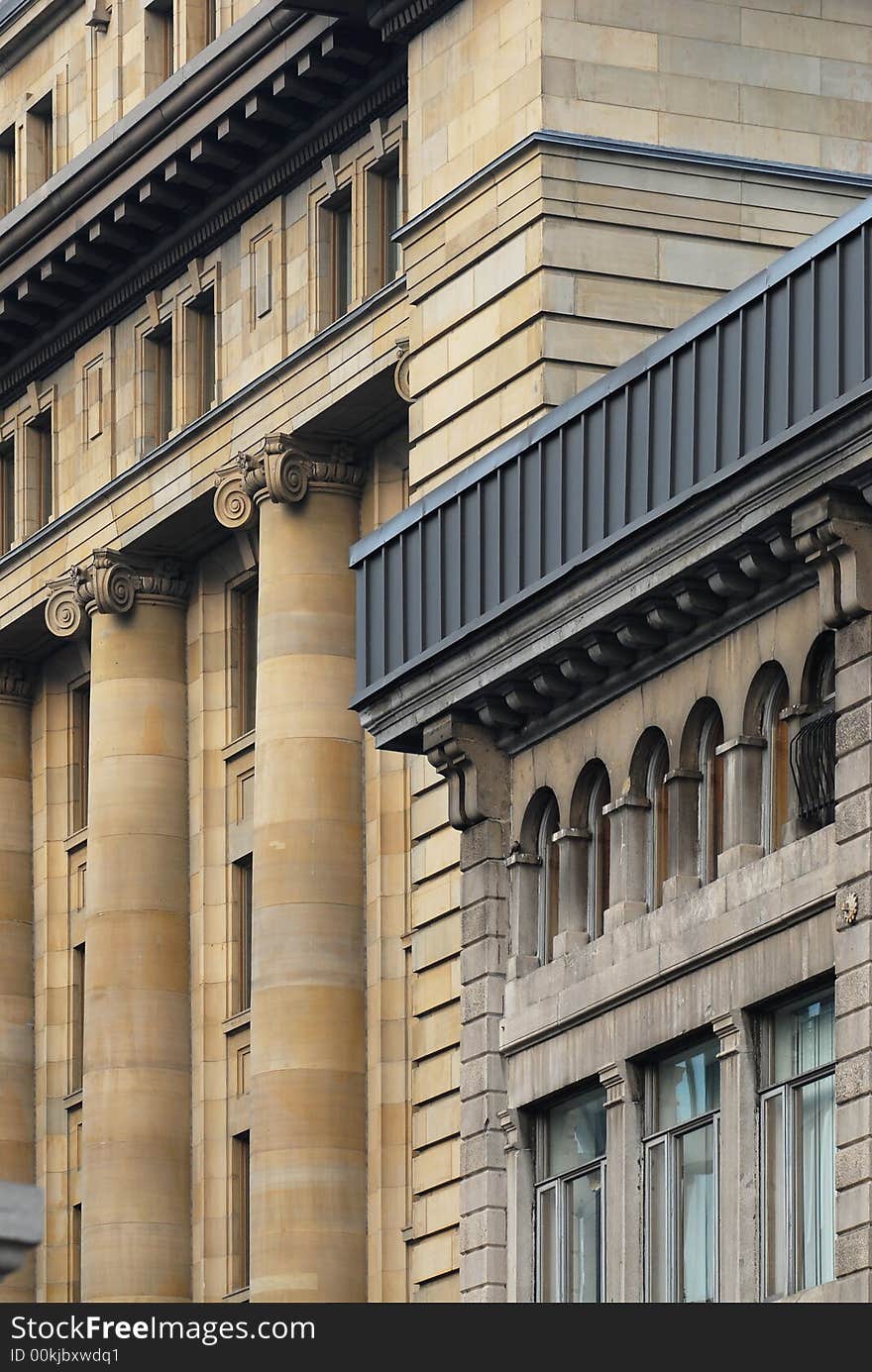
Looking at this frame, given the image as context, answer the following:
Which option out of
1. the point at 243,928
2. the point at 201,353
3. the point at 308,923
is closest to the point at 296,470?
the point at 201,353

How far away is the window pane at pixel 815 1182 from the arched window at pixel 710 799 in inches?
124

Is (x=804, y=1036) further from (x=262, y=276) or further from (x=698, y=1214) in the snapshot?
(x=262, y=276)

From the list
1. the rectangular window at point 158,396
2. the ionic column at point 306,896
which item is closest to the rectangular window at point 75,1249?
the ionic column at point 306,896

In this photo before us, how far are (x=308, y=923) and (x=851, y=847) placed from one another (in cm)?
2446

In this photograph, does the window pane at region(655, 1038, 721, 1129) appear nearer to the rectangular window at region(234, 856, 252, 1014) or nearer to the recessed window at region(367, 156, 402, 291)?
the recessed window at region(367, 156, 402, 291)

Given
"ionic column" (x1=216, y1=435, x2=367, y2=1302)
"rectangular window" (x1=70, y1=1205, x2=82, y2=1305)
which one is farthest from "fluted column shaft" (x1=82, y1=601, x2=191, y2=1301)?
"ionic column" (x1=216, y1=435, x2=367, y2=1302)

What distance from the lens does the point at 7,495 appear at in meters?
A: 76.2

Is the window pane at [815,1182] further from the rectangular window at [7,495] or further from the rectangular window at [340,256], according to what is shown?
the rectangular window at [7,495]

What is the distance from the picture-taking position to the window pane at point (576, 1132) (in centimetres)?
4306

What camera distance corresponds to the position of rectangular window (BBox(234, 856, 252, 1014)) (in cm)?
6756

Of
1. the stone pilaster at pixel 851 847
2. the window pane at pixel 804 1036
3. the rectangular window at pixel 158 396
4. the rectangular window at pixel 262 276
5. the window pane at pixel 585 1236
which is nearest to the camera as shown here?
the stone pilaster at pixel 851 847

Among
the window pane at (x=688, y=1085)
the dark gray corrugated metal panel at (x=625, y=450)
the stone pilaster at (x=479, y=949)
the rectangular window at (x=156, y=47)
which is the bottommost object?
the window pane at (x=688, y=1085)

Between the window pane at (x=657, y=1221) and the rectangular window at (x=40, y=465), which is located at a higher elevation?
the rectangular window at (x=40, y=465)
